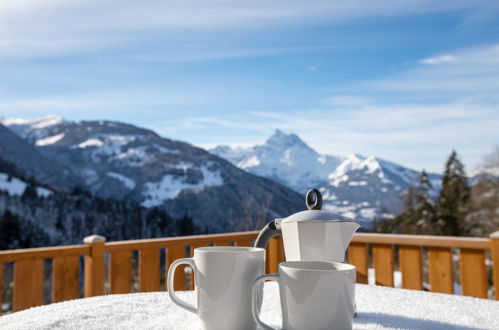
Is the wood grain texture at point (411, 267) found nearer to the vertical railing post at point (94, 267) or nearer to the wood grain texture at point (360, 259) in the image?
the wood grain texture at point (360, 259)

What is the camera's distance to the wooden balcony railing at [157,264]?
241 cm

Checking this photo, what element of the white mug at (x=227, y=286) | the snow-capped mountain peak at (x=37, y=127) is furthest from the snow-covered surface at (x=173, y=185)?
the snow-capped mountain peak at (x=37, y=127)

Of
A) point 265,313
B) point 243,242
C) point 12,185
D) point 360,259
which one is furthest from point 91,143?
point 265,313

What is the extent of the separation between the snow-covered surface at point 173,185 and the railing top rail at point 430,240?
3322 cm

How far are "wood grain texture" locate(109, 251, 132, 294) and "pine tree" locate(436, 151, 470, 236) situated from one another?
16762 mm

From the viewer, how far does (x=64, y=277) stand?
8.50 ft

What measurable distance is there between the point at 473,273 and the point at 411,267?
0.36 meters

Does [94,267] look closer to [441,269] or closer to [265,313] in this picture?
[265,313]

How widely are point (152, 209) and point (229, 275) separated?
29751mm

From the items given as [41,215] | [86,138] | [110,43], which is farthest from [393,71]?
[86,138]

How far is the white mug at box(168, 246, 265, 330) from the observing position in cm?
75

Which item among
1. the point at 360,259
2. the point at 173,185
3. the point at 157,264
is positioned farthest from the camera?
the point at 173,185

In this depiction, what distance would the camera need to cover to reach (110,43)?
23.1 meters

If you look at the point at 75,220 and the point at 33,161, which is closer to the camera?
the point at 75,220
